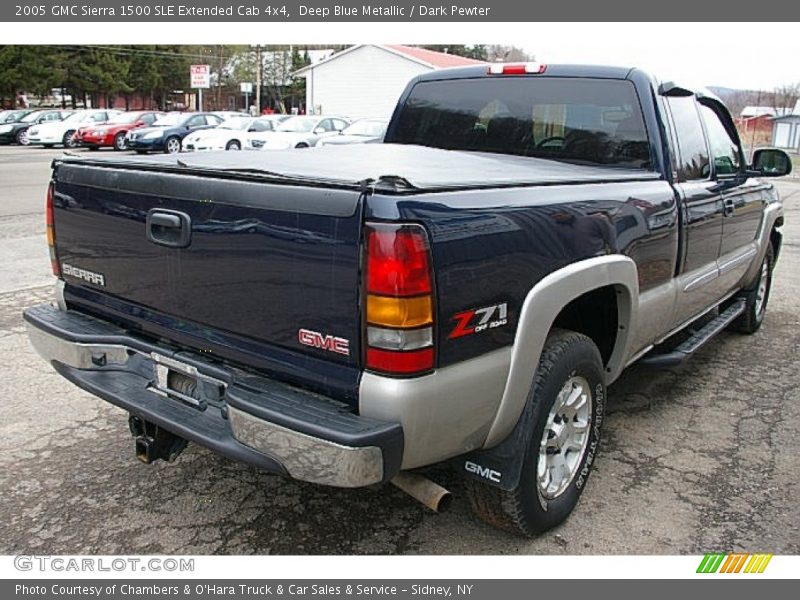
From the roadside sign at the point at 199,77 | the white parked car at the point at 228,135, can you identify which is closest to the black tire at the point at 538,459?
the white parked car at the point at 228,135

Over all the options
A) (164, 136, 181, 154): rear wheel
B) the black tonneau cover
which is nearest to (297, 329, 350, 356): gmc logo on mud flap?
the black tonneau cover

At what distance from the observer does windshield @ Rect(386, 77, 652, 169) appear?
3.99 m

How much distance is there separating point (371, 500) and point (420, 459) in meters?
1.01

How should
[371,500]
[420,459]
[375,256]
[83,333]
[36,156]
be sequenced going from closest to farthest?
[375,256] < [420,459] < [83,333] < [371,500] < [36,156]

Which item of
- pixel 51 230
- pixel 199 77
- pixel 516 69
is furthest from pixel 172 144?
pixel 199 77

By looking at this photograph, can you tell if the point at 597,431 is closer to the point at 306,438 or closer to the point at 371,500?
the point at 371,500

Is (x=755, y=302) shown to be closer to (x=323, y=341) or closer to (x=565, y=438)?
(x=565, y=438)

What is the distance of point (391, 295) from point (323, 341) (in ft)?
1.04

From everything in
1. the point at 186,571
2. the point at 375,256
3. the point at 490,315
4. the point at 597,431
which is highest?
the point at 375,256

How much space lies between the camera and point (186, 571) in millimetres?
→ 2875

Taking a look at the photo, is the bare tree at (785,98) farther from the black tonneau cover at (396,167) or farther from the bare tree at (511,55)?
the black tonneau cover at (396,167)

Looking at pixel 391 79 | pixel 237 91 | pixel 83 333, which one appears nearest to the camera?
pixel 83 333

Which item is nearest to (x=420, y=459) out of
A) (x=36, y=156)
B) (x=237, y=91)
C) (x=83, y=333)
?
(x=83, y=333)

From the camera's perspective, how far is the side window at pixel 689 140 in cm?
410
